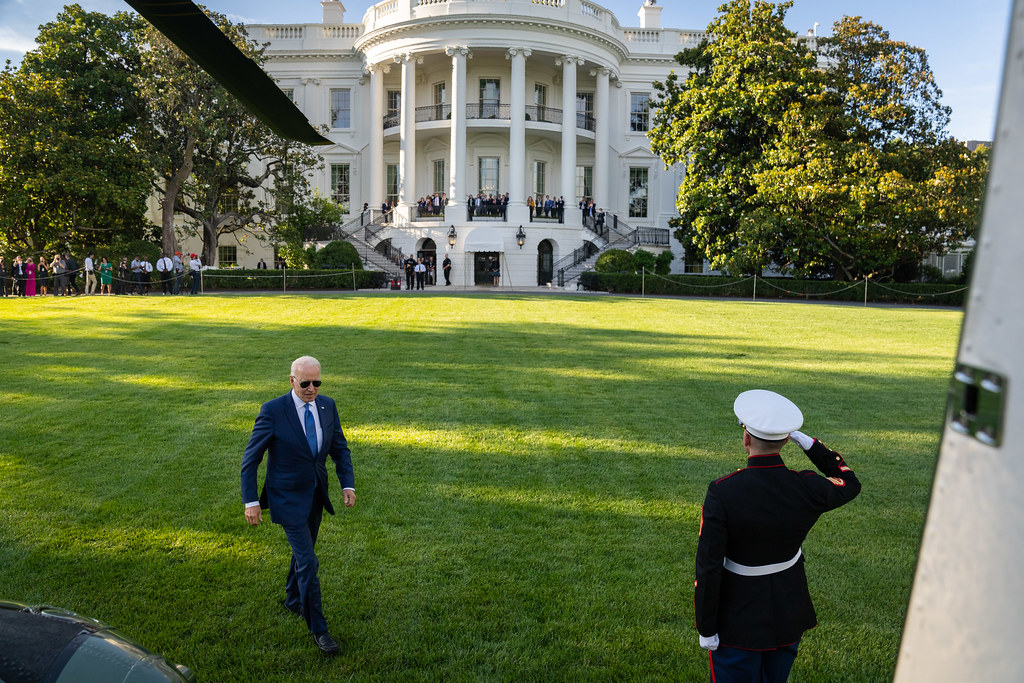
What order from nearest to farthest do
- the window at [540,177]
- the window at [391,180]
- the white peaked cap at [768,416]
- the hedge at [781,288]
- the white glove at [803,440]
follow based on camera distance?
the white peaked cap at [768,416]
the white glove at [803,440]
the hedge at [781,288]
the window at [540,177]
the window at [391,180]

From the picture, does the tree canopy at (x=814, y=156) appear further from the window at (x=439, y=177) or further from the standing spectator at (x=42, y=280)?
the standing spectator at (x=42, y=280)

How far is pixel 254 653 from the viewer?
171 inches

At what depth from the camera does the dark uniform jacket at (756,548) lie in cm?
296

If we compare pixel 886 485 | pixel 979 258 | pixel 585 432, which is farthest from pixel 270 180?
pixel 979 258

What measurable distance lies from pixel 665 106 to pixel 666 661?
1383 inches

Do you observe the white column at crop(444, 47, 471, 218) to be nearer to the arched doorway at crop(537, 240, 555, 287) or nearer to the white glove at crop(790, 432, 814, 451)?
the arched doorway at crop(537, 240, 555, 287)

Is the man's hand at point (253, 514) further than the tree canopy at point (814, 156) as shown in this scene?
No

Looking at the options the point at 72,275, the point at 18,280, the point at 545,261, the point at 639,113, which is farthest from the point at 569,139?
the point at 18,280

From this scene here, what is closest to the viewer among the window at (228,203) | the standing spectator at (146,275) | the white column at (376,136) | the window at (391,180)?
the standing spectator at (146,275)

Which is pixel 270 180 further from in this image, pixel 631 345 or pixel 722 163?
pixel 631 345

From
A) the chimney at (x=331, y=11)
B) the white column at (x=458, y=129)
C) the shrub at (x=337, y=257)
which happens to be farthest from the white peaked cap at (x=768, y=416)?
the chimney at (x=331, y=11)

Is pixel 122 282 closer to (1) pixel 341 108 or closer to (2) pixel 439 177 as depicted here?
(2) pixel 439 177

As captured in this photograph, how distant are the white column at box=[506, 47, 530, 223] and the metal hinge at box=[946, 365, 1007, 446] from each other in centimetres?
3943

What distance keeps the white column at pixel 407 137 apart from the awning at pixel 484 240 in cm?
430
